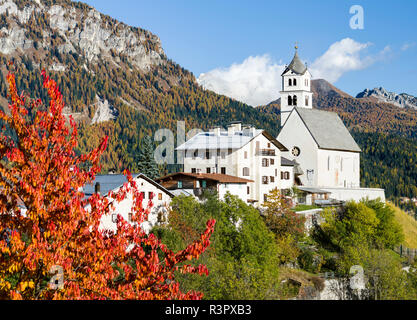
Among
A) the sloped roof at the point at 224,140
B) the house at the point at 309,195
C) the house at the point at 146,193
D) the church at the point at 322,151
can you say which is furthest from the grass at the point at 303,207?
the house at the point at 146,193

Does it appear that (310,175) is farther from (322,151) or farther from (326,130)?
(326,130)

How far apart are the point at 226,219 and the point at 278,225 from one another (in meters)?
6.75

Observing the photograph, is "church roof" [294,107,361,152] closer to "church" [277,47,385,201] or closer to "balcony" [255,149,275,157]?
"church" [277,47,385,201]

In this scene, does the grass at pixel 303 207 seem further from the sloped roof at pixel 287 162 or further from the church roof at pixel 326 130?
the church roof at pixel 326 130

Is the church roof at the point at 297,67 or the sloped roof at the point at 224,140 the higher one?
the church roof at the point at 297,67

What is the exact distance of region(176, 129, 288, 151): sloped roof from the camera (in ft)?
204

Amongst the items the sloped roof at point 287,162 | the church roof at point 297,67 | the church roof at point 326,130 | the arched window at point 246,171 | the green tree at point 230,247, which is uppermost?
the church roof at point 297,67

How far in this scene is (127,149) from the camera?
174 m

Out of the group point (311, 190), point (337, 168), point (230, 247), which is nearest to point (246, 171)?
point (311, 190)

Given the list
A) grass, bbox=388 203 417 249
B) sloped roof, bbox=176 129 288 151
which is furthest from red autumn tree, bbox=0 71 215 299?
grass, bbox=388 203 417 249

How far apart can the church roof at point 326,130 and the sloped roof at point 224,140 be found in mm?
10105

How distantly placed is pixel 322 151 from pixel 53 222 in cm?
6777

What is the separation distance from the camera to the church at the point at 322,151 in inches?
2852
